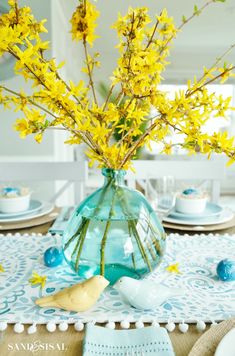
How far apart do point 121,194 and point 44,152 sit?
2458 mm

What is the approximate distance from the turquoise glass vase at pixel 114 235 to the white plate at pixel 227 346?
23cm

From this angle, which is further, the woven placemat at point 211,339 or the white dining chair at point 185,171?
the white dining chair at point 185,171

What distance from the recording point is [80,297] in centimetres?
59

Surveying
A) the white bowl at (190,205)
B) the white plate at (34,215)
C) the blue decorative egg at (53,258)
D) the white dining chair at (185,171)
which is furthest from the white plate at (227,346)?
the white dining chair at (185,171)

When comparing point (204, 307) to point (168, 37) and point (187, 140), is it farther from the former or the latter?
point (168, 37)

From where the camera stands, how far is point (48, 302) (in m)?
0.60

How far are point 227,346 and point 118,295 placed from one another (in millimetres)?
243

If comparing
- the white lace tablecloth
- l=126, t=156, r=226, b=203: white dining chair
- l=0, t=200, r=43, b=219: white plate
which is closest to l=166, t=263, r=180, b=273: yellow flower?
the white lace tablecloth

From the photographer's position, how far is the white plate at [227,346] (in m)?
0.46

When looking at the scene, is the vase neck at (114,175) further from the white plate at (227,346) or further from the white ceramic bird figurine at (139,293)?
the white plate at (227,346)

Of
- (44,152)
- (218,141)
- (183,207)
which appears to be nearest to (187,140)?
(218,141)

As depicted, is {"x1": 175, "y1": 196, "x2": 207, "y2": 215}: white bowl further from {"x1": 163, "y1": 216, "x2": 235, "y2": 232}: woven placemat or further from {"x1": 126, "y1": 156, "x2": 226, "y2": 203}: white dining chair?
{"x1": 126, "y1": 156, "x2": 226, "y2": 203}: white dining chair

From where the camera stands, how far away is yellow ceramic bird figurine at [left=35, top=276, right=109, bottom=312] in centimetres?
59

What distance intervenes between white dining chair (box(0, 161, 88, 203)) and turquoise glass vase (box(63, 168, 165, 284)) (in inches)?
37.1
